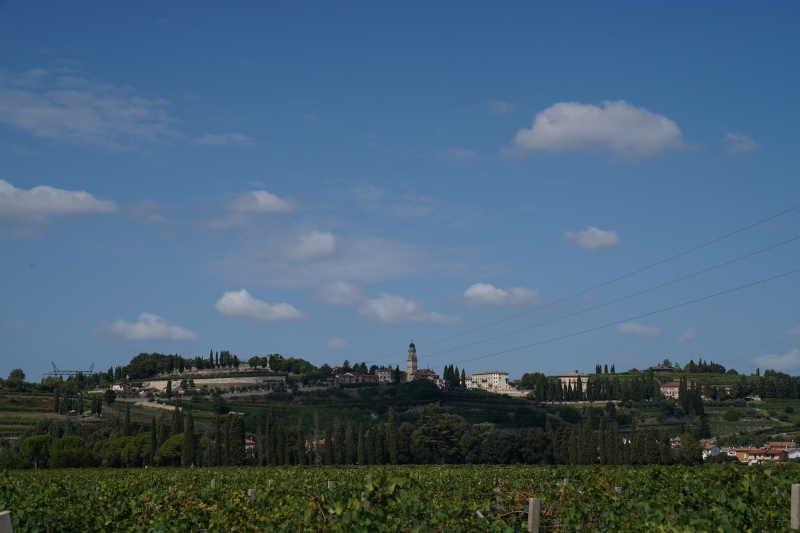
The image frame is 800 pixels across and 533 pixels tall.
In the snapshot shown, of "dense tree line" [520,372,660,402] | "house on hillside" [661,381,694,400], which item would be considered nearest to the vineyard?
"dense tree line" [520,372,660,402]

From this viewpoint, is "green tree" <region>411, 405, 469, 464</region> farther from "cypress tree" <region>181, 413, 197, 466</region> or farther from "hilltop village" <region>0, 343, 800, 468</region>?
"cypress tree" <region>181, 413, 197, 466</region>

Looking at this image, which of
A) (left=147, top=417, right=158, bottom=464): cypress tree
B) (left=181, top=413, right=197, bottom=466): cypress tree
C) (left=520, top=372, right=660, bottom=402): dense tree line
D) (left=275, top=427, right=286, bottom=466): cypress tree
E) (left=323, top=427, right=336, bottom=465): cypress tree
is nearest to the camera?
(left=181, top=413, right=197, bottom=466): cypress tree

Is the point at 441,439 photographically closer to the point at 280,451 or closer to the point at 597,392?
the point at 280,451

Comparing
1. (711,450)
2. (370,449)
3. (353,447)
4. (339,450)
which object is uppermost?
(370,449)

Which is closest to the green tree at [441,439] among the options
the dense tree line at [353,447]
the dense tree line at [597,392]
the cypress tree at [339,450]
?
the dense tree line at [353,447]

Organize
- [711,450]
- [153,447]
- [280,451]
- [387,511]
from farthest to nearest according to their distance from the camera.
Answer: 1. [711,450]
2. [153,447]
3. [280,451]
4. [387,511]

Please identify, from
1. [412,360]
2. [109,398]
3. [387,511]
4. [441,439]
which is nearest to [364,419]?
[441,439]

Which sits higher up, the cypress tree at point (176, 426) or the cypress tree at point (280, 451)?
the cypress tree at point (176, 426)

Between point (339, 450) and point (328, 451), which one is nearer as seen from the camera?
point (328, 451)

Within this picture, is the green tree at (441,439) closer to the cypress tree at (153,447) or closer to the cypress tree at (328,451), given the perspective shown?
the cypress tree at (328,451)

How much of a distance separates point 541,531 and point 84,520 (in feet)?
21.4

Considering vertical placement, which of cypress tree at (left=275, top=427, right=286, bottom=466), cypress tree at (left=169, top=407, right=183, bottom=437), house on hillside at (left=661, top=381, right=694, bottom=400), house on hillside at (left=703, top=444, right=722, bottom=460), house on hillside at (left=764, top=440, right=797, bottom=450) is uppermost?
cypress tree at (left=169, top=407, right=183, bottom=437)

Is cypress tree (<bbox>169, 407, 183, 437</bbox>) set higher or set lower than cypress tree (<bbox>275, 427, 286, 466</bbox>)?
higher

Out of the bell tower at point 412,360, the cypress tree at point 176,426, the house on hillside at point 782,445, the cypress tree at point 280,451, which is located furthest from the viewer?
the bell tower at point 412,360
